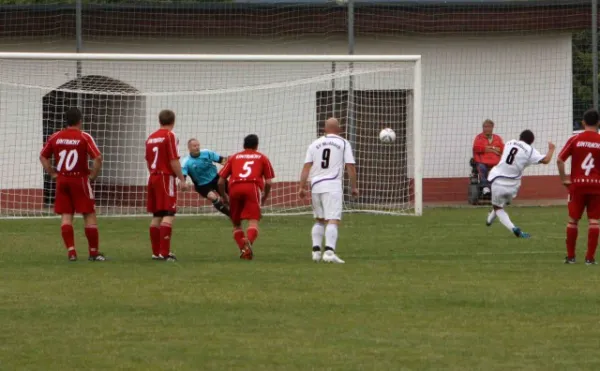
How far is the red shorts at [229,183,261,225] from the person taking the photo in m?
16.0

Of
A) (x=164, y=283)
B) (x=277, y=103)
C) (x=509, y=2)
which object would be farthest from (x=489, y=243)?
(x=509, y=2)

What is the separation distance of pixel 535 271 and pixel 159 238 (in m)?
4.73

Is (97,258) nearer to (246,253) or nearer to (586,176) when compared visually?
(246,253)

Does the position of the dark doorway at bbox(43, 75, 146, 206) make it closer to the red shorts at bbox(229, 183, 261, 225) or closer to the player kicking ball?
the player kicking ball

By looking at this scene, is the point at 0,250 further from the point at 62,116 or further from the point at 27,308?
the point at 62,116

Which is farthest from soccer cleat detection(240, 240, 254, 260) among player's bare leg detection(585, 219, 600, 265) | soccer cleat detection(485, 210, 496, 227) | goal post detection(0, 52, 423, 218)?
goal post detection(0, 52, 423, 218)

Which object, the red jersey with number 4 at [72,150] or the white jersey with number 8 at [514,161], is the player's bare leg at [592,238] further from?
the red jersey with number 4 at [72,150]

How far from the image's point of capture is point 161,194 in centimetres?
1577

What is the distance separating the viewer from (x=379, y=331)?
9945mm

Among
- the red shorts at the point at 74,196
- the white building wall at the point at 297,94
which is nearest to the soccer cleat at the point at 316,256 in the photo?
the red shorts at the point at 74,196

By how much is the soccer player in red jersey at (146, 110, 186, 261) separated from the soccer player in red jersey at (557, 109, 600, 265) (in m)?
4.74

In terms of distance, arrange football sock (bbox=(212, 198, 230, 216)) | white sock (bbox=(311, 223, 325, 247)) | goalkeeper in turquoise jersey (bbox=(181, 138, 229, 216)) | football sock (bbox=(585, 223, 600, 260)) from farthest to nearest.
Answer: goalkeeper in turquoise jersey (bbox=(181, 138, 229, 216))
football sock (bbox=(212, 198, 230, 216))
white sock (bbox=(311, 223, 325, 247))
football sock (bbox=(585, 223, 600, 260))

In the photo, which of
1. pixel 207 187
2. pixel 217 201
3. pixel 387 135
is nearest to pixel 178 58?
pixel 207 187

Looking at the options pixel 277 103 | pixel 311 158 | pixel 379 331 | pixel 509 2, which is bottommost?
pixel 379 331
